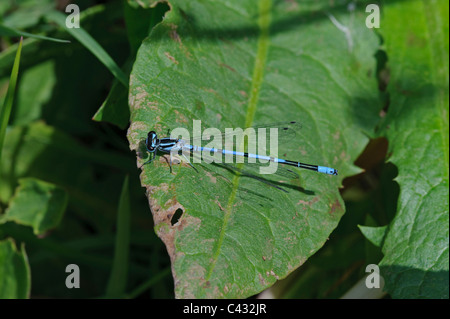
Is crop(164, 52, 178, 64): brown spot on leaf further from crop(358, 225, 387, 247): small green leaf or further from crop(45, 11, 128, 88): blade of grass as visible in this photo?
crop(358, 225, 387, 247): small green leaf

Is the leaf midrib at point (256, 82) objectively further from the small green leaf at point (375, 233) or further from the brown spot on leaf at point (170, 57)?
the small green leaf at point (375, 233)

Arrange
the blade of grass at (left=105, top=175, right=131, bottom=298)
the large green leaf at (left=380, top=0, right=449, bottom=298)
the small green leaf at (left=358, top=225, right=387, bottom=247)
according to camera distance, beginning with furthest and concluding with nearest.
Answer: the blade of grass at (left=105, top=175, right=131, bottom=298), the small green leaf at (left=358, top=225, right=387, bottom=247), the large green leaf at (left=380, top=0, right=449, bottom=298)

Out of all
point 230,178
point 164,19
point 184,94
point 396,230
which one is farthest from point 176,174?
point 396,230

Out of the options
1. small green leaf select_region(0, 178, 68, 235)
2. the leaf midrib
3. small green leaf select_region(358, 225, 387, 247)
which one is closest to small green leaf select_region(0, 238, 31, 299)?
small green leaf select_region(0, 178, 68, 235)

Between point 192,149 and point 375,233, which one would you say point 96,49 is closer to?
point 192,149

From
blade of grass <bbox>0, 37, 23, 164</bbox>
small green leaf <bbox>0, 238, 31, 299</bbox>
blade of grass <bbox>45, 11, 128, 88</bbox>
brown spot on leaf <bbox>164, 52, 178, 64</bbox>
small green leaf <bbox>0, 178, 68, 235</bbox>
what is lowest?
small green leaf <bbox>0, 238, 31, 299</bbox>
